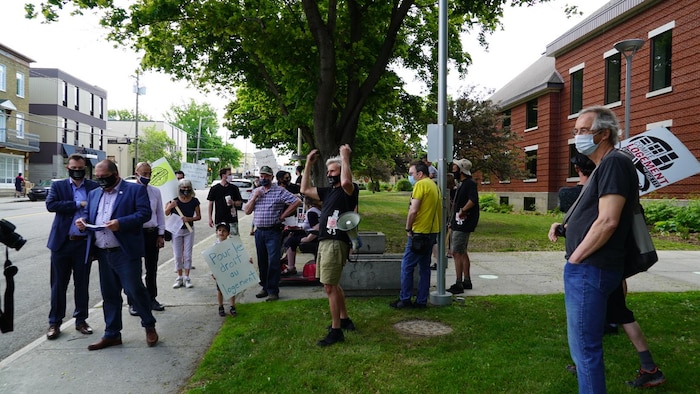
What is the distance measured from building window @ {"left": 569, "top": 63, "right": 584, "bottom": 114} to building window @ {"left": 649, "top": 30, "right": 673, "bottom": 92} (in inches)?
186

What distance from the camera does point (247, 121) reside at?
25109mm

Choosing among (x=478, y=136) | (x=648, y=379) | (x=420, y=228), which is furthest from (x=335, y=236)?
(x=478, y=136)

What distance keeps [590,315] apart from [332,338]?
8.95ft

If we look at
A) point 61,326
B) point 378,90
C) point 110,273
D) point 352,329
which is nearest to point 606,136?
point 352,329

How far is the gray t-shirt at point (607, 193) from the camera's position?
2857 mm

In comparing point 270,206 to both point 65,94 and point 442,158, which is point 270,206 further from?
point 65,94

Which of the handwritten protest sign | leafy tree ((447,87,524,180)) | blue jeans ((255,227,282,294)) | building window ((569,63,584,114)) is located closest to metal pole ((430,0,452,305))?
blue jeans ((255,227,282,294))

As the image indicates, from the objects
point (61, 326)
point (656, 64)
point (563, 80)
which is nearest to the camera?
point (61, 326)

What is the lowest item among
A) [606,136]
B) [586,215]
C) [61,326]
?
[61,326]

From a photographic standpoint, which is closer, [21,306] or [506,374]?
[506,374]

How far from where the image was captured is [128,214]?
17.0ft

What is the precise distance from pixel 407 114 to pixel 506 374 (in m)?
15.3

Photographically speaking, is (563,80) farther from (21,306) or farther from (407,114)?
(21,306)

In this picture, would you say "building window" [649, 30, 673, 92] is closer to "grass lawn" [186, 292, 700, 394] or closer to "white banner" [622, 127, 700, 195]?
"grass lawn" [186, 292, 700, 394]
